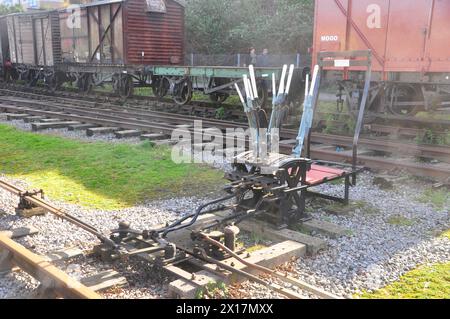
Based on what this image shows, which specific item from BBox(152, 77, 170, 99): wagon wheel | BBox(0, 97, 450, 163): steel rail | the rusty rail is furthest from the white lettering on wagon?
the rusty rail

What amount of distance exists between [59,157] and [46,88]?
642 inches

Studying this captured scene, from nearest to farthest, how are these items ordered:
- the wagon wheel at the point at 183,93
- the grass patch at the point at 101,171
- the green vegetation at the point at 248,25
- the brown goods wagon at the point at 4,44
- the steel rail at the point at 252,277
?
the steel rail at the point at 252,277 < the grass patch at the point at 101,171 < the wagon wheel at the point at 183,93 < the green vegetation at the point at 248,25 < the brown goods wagon at the point at 4,44

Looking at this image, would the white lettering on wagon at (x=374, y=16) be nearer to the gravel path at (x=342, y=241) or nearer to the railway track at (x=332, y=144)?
the railway track at (x=332, y=144)

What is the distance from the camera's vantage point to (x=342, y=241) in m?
4.50

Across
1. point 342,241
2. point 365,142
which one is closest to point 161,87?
point 365,142

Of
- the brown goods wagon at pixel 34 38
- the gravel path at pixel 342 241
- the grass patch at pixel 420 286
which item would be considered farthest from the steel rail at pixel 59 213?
the brown goods wagon at pixel 34 38

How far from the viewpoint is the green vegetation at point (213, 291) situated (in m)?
3.39

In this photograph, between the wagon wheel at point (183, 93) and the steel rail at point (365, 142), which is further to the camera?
the wagon wheel at point (183, 93)

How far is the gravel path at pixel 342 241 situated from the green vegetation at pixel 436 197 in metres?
0.09

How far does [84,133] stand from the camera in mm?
10688

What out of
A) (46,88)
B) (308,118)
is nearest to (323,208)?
(308,118)

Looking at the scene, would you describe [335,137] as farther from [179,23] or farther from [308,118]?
[179,23]

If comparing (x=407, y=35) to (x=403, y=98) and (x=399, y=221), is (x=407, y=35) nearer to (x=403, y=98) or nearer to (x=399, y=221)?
(x=403, y=98)

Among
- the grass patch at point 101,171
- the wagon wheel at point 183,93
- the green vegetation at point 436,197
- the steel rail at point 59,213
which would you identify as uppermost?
the wagon wheel at point 183,93
